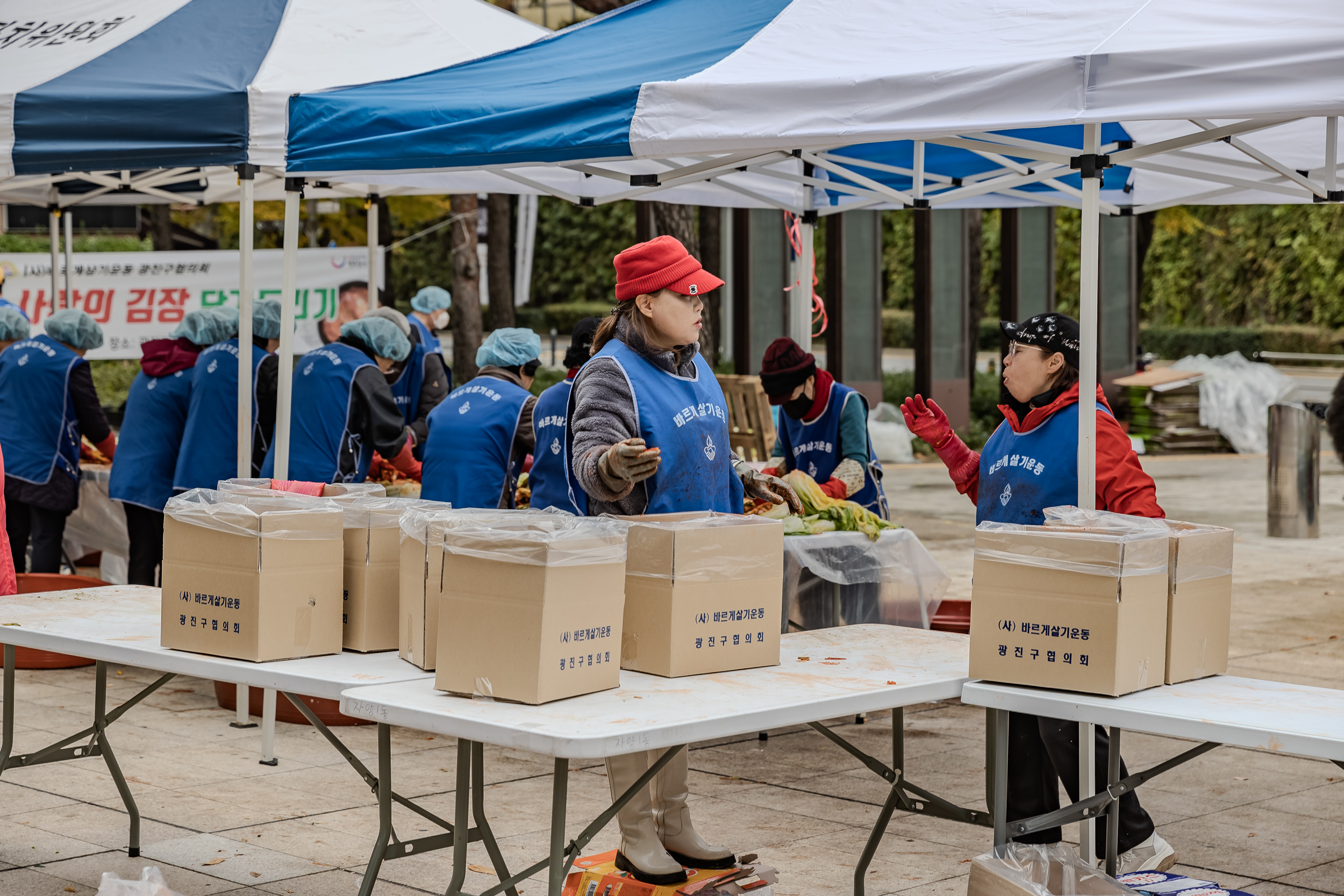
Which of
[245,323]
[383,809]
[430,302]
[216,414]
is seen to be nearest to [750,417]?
[216,414]

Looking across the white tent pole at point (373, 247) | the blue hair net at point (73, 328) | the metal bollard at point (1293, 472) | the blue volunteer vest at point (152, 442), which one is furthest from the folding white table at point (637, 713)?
the metal bollard at point (1293, 472)

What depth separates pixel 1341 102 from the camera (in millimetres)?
3596

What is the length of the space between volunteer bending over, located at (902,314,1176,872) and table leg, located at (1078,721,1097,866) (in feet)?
0.36

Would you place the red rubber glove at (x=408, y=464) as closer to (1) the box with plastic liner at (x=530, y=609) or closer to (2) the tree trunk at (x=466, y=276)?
(1) the box with plastic liner at (x=530, y=609)

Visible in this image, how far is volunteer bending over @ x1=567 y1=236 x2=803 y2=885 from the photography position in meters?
4.01

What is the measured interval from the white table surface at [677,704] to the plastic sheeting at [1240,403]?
683 inches

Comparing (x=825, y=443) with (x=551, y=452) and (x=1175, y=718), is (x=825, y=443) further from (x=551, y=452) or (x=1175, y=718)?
(x=1175, y=718)

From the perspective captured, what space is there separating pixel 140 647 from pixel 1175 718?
103 inches

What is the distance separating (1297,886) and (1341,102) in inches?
97.9

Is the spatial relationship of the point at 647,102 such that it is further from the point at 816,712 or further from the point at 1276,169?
the point at 1276,169

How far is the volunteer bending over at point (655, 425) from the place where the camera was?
4.01 metres

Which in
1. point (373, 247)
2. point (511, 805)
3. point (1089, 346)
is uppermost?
point (373, 247)

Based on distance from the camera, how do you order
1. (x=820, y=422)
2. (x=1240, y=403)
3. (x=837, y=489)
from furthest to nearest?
(x=1240, y=403) → (x=820, y=422) → (x=837, y=489)

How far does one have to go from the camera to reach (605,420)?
13.1 feet
